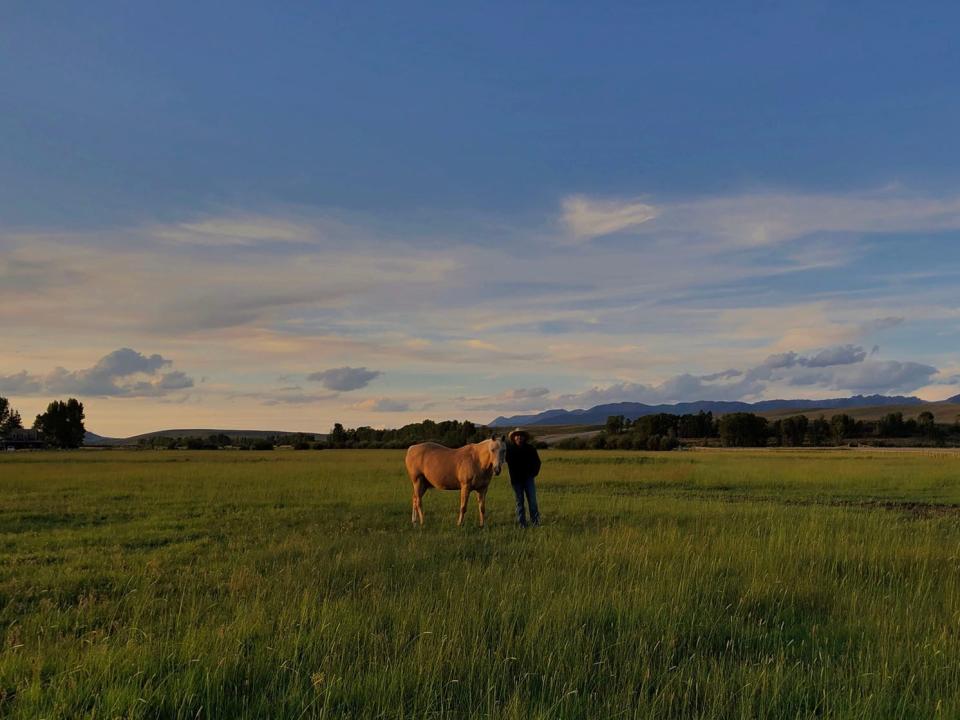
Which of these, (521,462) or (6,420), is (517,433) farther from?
(6,420)

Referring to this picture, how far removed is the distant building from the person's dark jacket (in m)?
133

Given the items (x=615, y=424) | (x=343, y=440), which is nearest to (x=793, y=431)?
(x=615, y=424)

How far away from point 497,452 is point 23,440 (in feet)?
493

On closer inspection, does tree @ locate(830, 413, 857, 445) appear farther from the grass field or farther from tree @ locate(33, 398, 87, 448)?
tree @ locate(33, 398, 87, 448)

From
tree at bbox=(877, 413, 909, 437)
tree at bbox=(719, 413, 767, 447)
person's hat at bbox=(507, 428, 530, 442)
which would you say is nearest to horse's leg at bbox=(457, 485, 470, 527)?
Result: person's hat at bbox=(507, 428, 530, 442)

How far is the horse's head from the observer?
14.3 meters

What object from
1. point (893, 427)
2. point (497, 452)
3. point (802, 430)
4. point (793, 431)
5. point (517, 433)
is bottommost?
point (793, 431)

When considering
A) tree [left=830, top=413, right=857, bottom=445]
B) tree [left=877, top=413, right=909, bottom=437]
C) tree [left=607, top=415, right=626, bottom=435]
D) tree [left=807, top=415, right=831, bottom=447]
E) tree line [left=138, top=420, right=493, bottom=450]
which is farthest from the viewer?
tree [left=877, top=413, right=909, bottom=437]

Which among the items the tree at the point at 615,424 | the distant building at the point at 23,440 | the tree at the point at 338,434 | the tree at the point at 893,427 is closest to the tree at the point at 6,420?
the distant building at the point at 23,440

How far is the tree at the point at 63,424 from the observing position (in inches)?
4833

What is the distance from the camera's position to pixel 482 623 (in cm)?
614

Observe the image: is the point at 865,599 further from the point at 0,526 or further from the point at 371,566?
the point at 0,526

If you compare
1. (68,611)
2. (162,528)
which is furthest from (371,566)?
(162,528)

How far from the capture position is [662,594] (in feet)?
24.1
